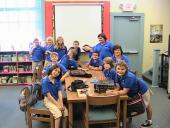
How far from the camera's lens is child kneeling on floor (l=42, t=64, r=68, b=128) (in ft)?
12.6

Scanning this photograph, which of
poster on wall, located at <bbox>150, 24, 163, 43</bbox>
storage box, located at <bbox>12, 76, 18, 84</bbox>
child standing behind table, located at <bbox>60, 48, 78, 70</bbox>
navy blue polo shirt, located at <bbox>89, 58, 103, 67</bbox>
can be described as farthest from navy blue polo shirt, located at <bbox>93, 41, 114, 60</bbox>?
storage box, located at <bbox>12, 76, 18, 84</bbox>

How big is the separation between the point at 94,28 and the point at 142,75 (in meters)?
1.97

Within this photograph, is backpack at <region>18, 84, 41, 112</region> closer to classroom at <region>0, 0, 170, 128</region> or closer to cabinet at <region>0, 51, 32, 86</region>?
classroom at <region>0, 0, 170, 128</region>

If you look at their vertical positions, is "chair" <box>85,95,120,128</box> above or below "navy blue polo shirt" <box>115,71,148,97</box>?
below

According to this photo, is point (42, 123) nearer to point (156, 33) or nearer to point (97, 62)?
point (97, 62)

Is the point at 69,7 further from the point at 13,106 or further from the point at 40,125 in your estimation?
the point at 40,125

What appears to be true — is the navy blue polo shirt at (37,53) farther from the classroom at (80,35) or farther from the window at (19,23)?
the window at (19,23)

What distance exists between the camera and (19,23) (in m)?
7.77

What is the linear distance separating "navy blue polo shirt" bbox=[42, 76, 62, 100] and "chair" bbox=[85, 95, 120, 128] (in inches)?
21.3

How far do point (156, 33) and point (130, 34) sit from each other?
2.45ft

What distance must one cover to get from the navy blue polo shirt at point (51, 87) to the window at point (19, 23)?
13.2 ft

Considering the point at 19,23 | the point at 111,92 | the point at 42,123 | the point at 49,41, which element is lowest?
the point at 42,123

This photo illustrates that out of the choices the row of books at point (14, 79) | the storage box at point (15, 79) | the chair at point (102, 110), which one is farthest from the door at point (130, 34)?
the chair at point (102, 110)

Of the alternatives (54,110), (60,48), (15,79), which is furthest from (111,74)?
(15,79)
